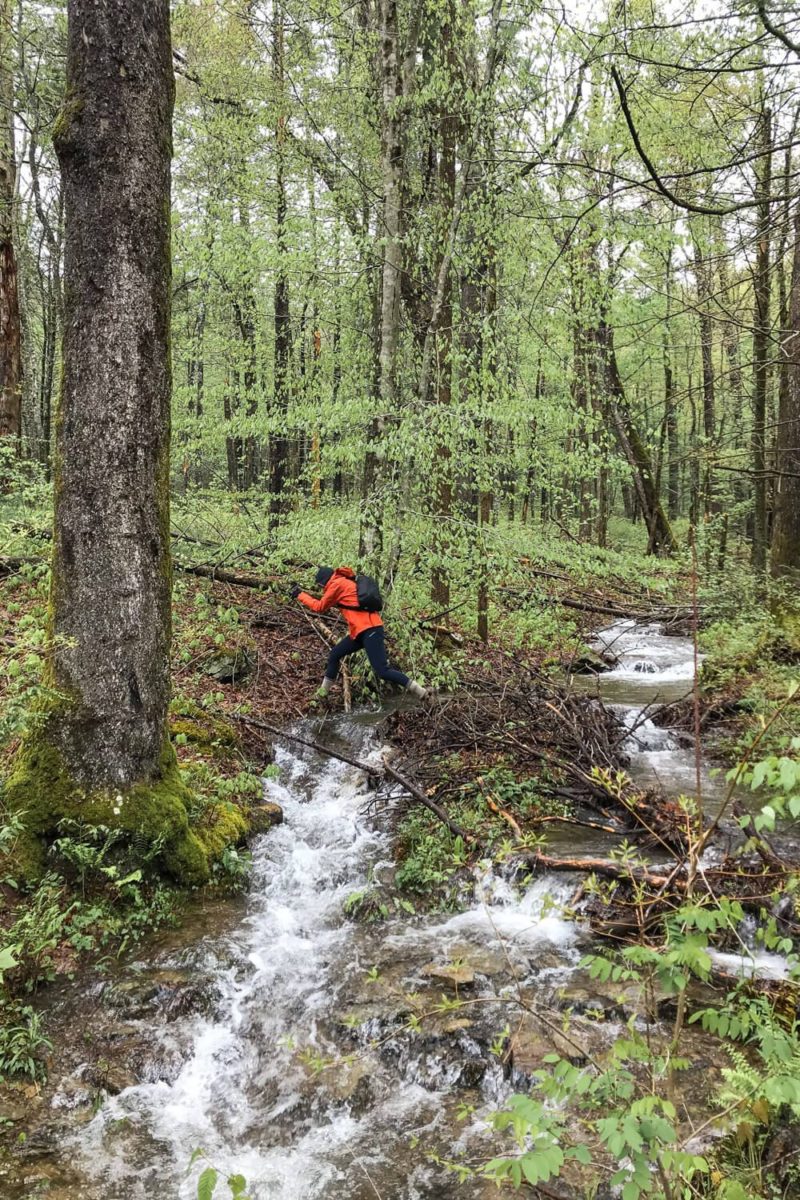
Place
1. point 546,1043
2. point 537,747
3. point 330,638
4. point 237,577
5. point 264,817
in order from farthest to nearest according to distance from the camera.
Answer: point 237,577 < point 330,638 < point 537,747 < point 264,817 < point 546,1043

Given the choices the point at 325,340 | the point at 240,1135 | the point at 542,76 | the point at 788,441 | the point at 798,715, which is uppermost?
the point at 325,340

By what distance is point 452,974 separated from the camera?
4426mm

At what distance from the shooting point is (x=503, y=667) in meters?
9.85

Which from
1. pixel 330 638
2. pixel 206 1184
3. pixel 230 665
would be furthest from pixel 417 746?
pixel 206 1184

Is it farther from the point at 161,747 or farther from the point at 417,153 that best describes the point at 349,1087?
the point at 417,153

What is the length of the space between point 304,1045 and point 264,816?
2.55 meters

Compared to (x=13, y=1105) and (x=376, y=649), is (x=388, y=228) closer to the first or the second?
(x=376, y=649)

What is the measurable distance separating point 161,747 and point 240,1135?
2.46 meters

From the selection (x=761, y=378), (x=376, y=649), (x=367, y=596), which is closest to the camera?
(x=367, y=596)

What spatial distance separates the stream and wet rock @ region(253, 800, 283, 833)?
505 millimetres

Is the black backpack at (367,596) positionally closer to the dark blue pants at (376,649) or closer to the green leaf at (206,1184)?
the dark blue pants at (376,649)

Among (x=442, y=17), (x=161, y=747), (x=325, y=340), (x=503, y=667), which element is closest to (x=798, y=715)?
(x=503, y=667)

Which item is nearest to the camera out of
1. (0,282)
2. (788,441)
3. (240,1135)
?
(240,1135)

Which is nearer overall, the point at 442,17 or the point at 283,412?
the point at 442,17
